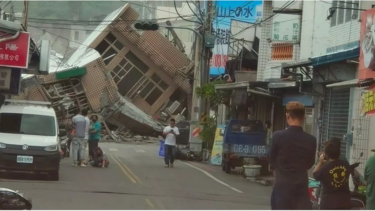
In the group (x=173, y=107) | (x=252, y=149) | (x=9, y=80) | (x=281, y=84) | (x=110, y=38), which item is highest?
(x=110, y=38)

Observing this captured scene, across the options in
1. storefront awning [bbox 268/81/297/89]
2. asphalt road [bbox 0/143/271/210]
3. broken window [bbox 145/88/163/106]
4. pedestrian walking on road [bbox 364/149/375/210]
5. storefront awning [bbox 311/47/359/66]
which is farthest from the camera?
broken window [bbox 145/88/163/106]

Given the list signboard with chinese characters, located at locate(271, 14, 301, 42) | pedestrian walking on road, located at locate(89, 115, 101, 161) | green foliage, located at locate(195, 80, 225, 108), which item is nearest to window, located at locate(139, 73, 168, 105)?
green foliage, located at locate(195, 80, 225, 108)

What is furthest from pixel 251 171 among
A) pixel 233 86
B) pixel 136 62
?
pixel 136 62

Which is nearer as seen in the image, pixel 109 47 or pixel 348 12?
pixel 348 12

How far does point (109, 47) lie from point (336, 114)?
31.8 metres

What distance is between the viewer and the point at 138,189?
1731 centimetres

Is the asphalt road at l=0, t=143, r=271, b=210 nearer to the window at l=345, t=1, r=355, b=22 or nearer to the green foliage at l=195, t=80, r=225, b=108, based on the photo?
the window at l=345, t=1, r=355, b=22

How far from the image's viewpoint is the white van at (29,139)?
59.1ft

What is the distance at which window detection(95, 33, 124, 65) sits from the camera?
5209 centimetres

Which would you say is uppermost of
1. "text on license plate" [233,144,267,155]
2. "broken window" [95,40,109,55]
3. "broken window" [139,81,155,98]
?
"broken window" [95,40,109,55]

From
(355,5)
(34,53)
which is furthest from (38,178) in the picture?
(355,5)

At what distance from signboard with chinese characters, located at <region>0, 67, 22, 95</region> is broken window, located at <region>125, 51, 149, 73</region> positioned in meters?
27.3

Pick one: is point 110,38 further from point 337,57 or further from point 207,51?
point 337,57

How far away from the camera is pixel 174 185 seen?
1897 cm
